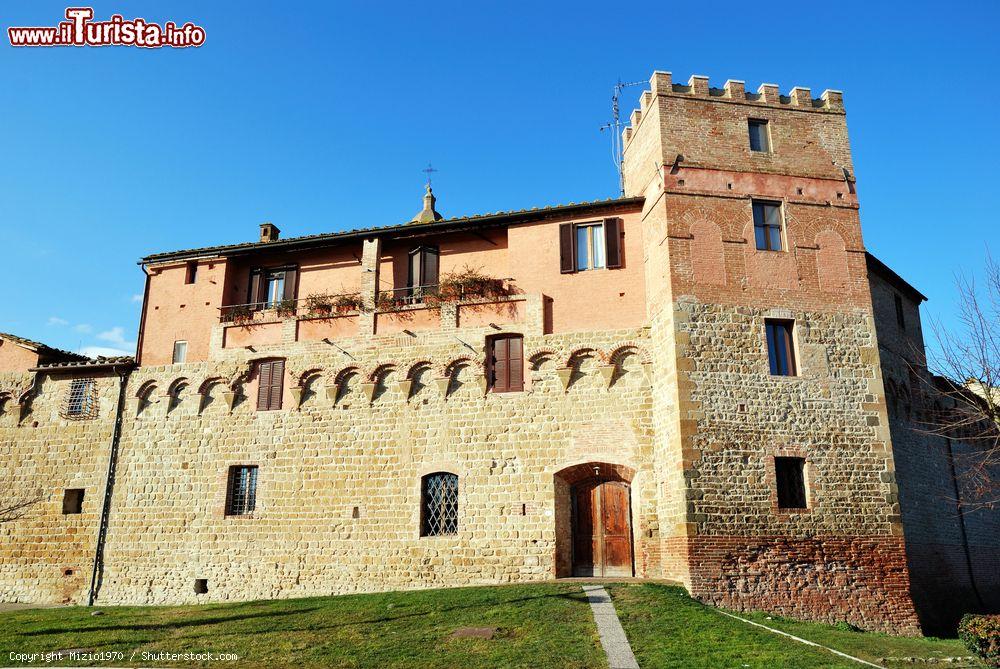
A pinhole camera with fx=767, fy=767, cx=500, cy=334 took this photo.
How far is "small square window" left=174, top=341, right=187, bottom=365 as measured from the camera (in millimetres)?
21766

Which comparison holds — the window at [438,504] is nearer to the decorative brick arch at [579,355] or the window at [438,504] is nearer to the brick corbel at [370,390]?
the brick corbel at [370,390]

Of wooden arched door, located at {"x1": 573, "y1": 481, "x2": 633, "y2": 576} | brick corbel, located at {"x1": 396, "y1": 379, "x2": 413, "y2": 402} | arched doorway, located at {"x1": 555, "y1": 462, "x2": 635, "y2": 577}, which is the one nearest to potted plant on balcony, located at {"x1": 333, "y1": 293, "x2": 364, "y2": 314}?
brick corbel, located at {"x1": 396, "y1": 379, "x2": 413, "y2": 402}

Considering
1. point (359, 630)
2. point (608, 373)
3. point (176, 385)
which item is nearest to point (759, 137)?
point (608, 373)

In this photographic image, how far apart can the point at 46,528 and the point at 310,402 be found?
8.02 m

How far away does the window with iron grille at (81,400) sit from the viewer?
21.7 metres

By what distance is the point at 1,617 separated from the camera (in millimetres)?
17453

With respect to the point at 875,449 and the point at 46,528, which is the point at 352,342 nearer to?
the point at 46,528

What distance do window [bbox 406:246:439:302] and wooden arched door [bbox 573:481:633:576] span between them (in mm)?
6820

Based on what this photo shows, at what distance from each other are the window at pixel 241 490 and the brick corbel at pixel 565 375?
329 inches

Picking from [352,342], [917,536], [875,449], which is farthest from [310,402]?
[917,536]

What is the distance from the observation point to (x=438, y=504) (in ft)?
60.5

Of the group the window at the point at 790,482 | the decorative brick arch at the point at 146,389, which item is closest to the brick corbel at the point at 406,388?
the decorative brick arch at the point at 146,389

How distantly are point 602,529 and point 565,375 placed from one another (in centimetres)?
367

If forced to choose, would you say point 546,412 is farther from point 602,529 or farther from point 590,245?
point 590,245
